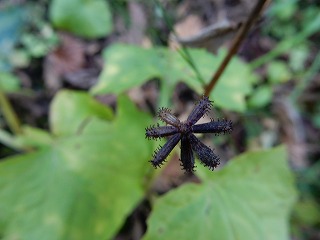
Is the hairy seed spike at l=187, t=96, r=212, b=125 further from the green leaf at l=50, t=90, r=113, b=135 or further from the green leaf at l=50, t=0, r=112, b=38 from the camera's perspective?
the green leaf at l=50, t=0, r=112, b=38

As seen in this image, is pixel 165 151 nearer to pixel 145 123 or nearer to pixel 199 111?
pixel 199 111

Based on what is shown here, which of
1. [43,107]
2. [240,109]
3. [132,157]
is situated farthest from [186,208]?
[43,107]

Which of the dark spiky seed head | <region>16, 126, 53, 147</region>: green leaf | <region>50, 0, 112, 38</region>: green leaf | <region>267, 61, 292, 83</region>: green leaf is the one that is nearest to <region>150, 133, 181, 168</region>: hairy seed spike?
the dark spiky seed head

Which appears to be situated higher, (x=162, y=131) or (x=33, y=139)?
(x=33, y=139)

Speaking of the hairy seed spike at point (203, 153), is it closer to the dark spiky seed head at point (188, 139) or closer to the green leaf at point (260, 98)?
the dark spiky seed head at point (188, 139)

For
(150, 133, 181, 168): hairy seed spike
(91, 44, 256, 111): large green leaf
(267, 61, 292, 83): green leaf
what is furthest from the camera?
(267, 61, 292, 83): green leaf

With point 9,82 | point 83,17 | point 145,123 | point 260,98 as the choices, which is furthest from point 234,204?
point 9,82
